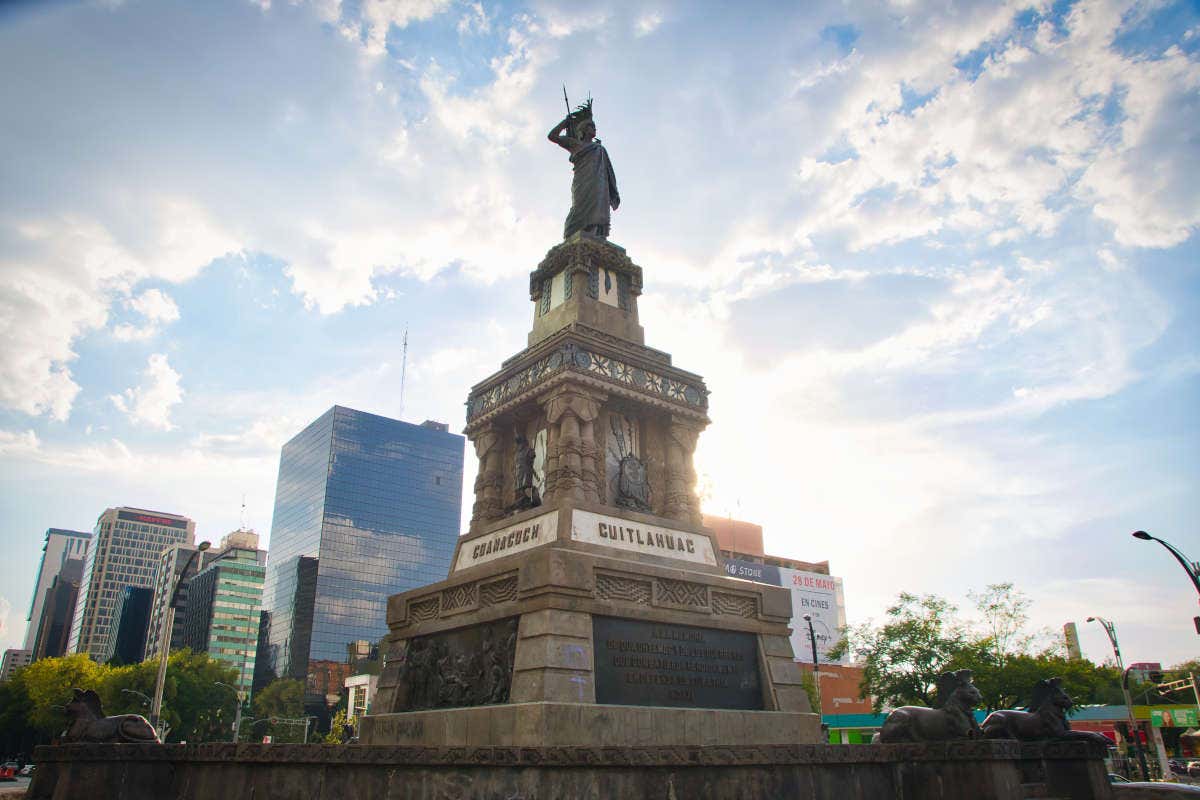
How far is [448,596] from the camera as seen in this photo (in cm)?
1380

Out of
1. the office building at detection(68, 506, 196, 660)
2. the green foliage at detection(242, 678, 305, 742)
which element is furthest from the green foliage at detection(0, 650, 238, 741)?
the office building at detection(68, 506, 196, 660)

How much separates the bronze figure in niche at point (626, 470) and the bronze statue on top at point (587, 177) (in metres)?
5.45

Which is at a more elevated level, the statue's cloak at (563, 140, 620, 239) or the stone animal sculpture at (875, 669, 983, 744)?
the statue's cloak at (563, 140, 620, 239)

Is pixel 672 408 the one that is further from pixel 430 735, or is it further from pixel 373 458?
pixel 373 458

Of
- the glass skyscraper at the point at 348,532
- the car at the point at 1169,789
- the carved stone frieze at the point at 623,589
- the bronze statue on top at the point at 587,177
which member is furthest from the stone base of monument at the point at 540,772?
the glass skyscraper at the point at 348,532

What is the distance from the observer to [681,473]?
1587 centimetres

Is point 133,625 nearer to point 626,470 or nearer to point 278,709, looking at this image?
point 278,709

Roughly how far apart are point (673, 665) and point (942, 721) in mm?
3988

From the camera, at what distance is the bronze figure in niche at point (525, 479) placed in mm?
15281

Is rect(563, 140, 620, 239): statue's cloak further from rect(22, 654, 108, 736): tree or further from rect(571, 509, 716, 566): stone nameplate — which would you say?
rect(22, 654, 108, 736): tree

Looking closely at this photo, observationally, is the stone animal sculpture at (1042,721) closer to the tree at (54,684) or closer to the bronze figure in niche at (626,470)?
the bronze figure in niche at (626,470)

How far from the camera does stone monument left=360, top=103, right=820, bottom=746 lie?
11320 mm

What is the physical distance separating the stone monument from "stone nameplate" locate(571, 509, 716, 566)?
0.03 meters

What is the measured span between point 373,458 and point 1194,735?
12527cm
